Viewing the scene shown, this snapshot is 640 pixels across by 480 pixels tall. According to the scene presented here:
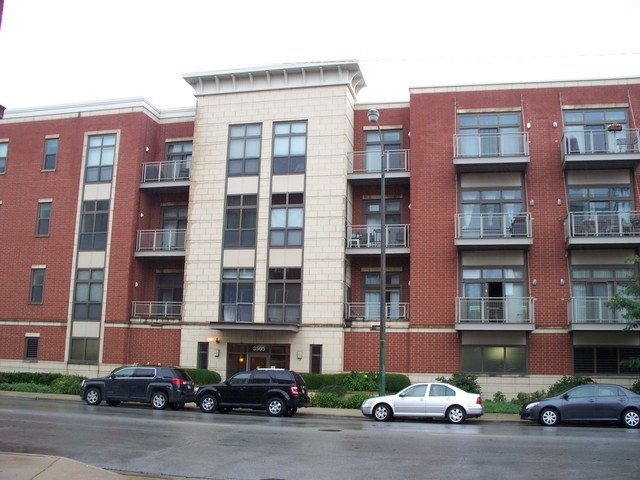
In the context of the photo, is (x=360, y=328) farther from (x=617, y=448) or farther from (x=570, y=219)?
(x=617, y=448)

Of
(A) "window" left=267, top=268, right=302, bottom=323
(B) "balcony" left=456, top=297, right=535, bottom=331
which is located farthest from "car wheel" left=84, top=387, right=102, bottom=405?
(B) "balcony" left=456, top=297, right=535, bottom=331

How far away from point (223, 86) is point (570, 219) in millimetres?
17330

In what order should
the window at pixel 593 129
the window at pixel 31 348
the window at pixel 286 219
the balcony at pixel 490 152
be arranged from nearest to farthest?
the window at pixel 593 129 → the balcony at pixel 490 152 → the window at pixel 286 219 → the window at pixel 31 348

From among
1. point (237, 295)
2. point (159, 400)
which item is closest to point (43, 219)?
point (237, 295)

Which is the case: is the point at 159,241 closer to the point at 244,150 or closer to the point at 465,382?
the point at 244,150

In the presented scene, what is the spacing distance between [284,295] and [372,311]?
4.06 meters

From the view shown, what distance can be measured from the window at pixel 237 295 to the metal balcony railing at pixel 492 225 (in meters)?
9.71

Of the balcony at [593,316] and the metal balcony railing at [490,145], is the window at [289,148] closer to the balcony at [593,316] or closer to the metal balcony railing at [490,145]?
the metal balcony railing at [490,145]

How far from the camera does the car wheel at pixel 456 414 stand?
819 inches

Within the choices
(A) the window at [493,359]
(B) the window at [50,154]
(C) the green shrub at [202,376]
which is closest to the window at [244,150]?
(C) the green shrub at [202,376]

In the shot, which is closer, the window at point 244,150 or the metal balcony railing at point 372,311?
the metal balcony railing at point 372,311

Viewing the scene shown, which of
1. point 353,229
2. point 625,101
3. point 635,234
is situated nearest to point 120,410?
point 353,229

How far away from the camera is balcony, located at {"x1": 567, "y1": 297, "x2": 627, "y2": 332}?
26578 millimetres

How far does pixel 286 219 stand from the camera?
31578mm
